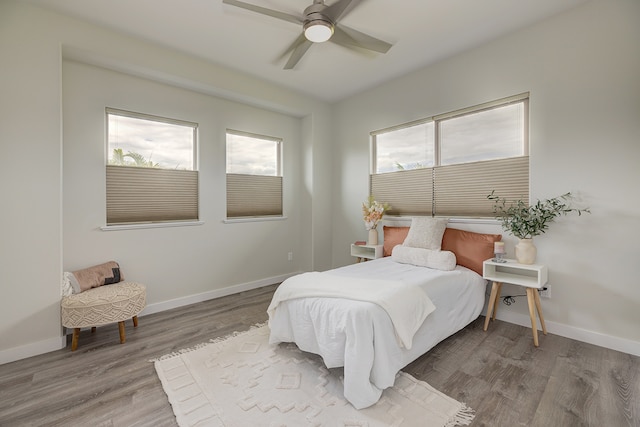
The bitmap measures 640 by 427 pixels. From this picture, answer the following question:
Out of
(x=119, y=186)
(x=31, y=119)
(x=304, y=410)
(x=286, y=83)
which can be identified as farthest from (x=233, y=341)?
(x=286, y=83)

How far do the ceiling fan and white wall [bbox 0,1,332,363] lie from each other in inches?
61.1

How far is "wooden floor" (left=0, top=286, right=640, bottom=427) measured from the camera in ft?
5.52

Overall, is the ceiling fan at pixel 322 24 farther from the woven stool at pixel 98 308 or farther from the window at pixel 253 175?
the woven stool at pixel 98 308

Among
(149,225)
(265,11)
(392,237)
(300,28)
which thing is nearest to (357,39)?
(300,28)

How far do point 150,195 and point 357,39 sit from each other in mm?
2787

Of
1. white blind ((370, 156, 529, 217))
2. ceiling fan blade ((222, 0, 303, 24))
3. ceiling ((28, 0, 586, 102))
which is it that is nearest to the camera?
ceiling fan blade ((222, 0, 303, 24))

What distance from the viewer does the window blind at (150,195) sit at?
3088 mm

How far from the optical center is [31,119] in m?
2.38

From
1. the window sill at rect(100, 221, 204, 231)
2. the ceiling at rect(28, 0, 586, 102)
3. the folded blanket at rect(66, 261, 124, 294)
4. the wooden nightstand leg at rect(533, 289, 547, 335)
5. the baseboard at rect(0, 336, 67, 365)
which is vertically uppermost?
the ceiling at rect(28, 0, 586, 102)

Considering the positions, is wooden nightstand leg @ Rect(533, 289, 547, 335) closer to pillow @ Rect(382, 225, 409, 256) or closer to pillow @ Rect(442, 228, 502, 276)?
pillow @ Rect(442, 228, 502, 276)

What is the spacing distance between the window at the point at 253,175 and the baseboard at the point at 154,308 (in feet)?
3.40

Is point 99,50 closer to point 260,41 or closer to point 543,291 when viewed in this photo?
point 260,41

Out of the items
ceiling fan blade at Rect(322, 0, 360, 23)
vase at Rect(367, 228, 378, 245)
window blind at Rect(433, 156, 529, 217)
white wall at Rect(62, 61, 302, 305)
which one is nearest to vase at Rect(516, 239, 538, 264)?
window blind at Rect(433, 156, 529, 217)

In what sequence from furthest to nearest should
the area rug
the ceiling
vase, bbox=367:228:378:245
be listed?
vase, bbox=367:228:378:245, the ceiling, the area rug
